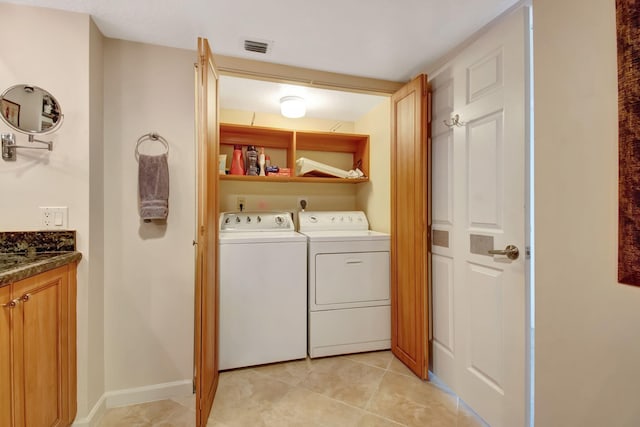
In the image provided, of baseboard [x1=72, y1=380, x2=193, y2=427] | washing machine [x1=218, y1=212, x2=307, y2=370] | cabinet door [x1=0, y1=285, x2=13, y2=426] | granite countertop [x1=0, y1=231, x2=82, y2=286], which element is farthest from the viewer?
washing machine [x1=218, y1=212, x2=307, y2=370]

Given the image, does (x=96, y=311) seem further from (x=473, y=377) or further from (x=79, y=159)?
(x=473, y=377)

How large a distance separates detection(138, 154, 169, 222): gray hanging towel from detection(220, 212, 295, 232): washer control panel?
2.40 feet

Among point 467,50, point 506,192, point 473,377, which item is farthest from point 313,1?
point 473,377

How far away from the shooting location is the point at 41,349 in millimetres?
1197

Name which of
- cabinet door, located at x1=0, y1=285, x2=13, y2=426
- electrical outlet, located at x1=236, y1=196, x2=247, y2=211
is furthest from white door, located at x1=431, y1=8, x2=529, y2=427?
cabinet door, located at x1=0, y1=285, x2=13, y2=426

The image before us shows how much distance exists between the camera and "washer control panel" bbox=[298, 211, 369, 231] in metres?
2.66

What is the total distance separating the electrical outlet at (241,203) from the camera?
2771 mm

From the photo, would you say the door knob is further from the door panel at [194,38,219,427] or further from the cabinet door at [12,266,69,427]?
the cabinet door at [12,266,69,427]

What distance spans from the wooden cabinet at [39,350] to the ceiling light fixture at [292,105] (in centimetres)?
192

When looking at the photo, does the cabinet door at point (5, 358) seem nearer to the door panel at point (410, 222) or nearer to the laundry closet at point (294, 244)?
the laundry closet at point (294, 244)

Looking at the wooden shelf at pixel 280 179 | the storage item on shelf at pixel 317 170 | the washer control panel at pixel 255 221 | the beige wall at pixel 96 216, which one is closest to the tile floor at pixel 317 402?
the beige wall at pixel 96 216

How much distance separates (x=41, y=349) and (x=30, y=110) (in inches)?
46.1

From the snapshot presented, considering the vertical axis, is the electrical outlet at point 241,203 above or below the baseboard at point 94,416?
above

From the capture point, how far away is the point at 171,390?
1741mm
